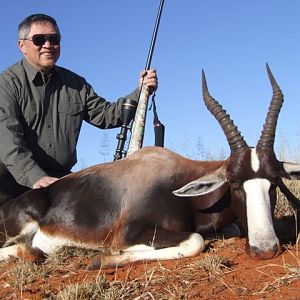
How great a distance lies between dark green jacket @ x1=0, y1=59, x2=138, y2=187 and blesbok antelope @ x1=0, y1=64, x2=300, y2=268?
602 mm

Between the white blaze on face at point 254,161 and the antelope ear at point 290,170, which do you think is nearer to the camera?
the white blaze on face at point 254,161

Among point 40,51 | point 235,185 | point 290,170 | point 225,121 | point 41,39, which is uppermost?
point 41,39

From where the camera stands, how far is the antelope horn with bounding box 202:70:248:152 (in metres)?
4.16

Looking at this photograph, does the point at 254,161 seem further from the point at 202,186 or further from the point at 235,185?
the point at 202,186

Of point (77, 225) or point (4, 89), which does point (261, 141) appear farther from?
point (4, 89)

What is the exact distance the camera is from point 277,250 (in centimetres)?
357

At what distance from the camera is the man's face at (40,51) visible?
5.93 metres

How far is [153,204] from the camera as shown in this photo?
434 cm

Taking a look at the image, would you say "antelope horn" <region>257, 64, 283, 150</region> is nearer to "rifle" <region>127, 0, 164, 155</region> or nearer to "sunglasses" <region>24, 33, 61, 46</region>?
"rifle" <region>127, 0, 164, 155</region>

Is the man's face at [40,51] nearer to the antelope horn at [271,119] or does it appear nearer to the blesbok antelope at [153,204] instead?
the blesbok antelope at [153,204]

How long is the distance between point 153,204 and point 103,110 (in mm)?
2484

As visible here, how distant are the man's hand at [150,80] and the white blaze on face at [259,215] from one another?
8.51ft

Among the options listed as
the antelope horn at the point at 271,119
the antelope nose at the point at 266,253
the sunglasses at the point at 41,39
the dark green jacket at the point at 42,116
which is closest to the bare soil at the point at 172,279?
the antelope nose at the point at 266,253

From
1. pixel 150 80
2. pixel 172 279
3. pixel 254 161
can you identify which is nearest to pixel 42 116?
pixel 150 80
